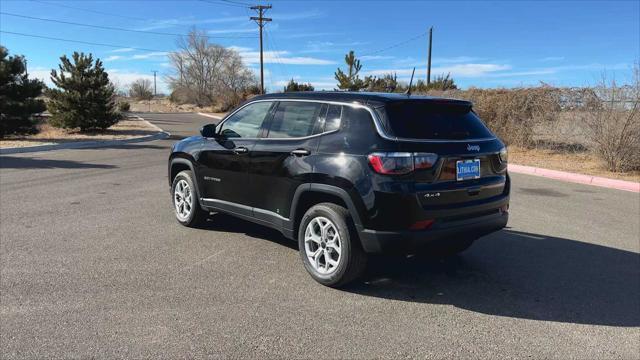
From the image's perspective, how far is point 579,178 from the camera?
11055 mm

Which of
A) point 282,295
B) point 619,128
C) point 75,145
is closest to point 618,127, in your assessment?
point 619,128

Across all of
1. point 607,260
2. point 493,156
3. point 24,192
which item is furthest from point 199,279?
point 24,192

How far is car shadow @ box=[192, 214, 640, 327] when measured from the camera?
3850 millimetres

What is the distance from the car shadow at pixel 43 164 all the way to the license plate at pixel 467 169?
10.3m

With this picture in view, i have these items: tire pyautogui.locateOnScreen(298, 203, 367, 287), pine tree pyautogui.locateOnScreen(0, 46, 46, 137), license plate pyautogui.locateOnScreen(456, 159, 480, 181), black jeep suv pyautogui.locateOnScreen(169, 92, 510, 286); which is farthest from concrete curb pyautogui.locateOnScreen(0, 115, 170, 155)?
license plate pyautogui.locateOnScreen(456, 159, 480, 181)

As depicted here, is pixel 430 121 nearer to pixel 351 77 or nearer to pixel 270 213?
pixel 270 213

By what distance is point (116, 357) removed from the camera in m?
3.00

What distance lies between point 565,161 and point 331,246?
12.4 meters

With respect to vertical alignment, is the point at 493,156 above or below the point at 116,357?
above

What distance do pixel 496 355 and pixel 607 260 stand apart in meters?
2.87

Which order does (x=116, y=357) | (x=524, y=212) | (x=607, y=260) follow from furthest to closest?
(x=524, y=212) < (x=607, y=260) < (x=116, y=357)

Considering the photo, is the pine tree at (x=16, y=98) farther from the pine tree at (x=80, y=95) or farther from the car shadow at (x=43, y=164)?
the car shadow at (x=43, y=164)

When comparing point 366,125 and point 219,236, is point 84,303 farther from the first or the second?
point 366,125

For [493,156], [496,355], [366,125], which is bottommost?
[496,355]
